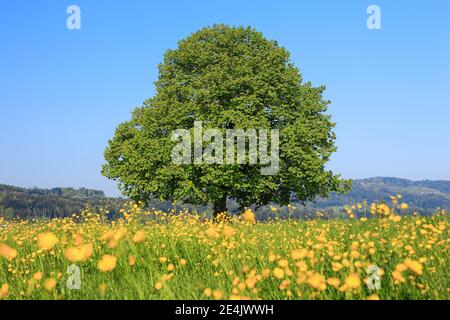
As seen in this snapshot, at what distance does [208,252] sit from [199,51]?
19.9 meters

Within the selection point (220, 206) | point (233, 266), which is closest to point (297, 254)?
point (233, 266)

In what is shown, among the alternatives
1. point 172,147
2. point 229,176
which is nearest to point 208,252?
point 229,176

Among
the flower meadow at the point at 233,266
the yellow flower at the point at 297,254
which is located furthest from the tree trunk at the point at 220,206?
the yellow flower at the point at 297,254

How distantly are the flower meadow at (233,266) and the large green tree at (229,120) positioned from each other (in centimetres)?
1282

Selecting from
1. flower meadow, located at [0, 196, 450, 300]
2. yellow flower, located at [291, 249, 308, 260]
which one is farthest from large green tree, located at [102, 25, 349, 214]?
yellow flower, located at [291, 249, 308, 260]

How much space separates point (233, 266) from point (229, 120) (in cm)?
1723

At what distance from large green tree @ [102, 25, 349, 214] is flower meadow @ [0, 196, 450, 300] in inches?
505

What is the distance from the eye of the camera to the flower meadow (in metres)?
4.45

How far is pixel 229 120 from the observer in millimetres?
23281

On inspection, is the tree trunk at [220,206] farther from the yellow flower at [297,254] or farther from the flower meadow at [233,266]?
the yellow flower at [297,254]

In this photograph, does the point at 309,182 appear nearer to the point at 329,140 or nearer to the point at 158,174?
the point at 329,140

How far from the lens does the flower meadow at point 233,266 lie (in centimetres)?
445

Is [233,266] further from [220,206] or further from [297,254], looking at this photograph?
[220,206]
